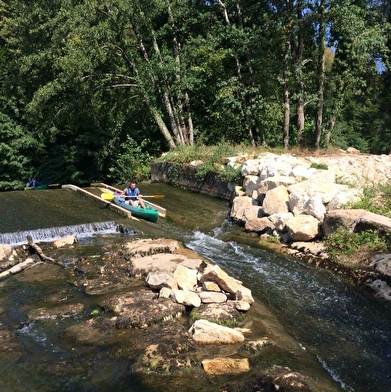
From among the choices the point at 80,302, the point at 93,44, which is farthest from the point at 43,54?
the point at 80,302

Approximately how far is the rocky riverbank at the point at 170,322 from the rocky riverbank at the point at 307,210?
2653 mm

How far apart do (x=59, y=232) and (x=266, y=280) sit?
5.72 metres

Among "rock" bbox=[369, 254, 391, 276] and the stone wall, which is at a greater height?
the stone wall

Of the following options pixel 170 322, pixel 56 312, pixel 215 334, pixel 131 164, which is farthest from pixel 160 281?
pixel 131 164

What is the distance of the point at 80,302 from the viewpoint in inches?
267

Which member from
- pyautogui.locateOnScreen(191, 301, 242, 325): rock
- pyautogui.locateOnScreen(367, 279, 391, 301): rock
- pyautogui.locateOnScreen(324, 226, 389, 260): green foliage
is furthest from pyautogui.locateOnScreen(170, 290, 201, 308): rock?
pyautogui.locateOnScreen(324, 226, 389, 260): green foliage

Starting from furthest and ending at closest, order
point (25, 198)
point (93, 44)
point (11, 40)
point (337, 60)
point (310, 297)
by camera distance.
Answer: point (11, 40) → point (337, 60) → point (93, 44) → point (25, 198) → point (310, 297)

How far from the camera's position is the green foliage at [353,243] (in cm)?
835

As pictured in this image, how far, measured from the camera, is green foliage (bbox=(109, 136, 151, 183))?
21531mm

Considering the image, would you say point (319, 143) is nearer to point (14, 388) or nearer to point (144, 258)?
→ point (144, 258)

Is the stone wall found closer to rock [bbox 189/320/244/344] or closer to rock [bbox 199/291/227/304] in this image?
rock [bbox 199/291/227/304]

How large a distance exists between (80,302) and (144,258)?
6.11 ft

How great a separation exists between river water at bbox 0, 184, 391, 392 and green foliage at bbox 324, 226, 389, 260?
69 centimetres

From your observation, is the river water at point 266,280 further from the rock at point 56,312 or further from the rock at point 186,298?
the rock at point 186,298
